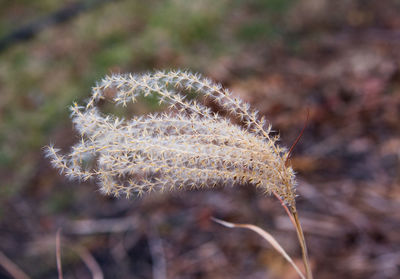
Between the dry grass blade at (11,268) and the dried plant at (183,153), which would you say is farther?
the dry grass blade at (11,268)

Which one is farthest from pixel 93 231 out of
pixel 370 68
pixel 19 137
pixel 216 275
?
pixel 370 68

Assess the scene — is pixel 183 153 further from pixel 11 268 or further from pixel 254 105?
pixel 254 105

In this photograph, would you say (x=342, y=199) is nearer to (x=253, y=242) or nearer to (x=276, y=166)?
(x=253, y=242)

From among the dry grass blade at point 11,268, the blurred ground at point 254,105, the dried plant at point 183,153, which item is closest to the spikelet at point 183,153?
the dried plant at point 183,153

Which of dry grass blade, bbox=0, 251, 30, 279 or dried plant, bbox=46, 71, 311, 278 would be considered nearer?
dried plant, bbox=46, 71, 311, 278

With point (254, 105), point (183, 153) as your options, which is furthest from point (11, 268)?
point (254, 105)

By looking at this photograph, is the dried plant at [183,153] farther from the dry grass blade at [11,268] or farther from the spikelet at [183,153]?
the dry grass blade at [11,268]

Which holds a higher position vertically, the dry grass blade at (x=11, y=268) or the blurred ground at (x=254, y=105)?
the blurred ground at (x=254, y=105)

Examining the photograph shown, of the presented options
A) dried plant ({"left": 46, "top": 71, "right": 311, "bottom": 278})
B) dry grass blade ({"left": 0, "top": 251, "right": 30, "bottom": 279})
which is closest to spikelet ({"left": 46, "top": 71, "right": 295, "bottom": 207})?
dried plant ({"left": 46, "top": 71, "right": 311, "bottom": 278})

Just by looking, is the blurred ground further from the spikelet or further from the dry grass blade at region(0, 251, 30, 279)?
the spikelet
